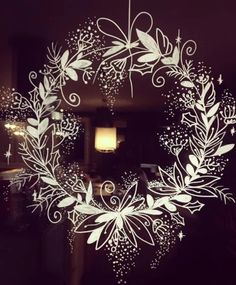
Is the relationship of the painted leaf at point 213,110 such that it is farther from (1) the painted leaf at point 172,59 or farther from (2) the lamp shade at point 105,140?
(2) the lamp shade at point 105,140

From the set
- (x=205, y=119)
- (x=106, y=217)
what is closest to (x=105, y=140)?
(x=106, y=217)

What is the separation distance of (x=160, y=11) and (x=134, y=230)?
37.3 inches

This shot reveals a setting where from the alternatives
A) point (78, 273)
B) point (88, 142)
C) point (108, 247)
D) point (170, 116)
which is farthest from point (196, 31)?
point (78, 273)

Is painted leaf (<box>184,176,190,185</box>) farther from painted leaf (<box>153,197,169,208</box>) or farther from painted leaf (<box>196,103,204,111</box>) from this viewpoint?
painted leaf (<box>196,103,204,111</box>)

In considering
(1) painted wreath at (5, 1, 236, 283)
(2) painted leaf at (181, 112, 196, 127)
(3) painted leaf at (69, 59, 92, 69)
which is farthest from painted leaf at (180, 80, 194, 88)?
(3) painted leaf at (69, 59, 92, 69)

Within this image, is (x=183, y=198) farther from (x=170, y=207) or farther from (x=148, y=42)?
(x=148, y=42)

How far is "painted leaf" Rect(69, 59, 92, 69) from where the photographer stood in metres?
1.50

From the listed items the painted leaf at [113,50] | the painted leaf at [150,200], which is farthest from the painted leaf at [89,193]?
the painted leaf at [113,50]

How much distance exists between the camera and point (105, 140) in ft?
5.15

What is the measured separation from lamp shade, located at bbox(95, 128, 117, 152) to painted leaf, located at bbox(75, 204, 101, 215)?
0.26 m

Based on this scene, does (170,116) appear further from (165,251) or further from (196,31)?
(165,251)

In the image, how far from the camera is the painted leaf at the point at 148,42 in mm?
1477

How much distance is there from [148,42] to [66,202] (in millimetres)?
769

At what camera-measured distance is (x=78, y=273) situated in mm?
1618
